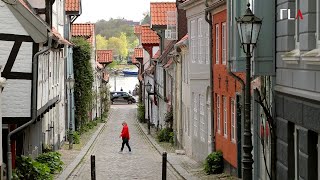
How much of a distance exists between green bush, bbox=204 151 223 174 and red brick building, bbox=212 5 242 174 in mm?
247

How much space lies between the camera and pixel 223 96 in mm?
22703

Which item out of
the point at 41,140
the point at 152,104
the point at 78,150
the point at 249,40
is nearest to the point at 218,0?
the point at 41,140

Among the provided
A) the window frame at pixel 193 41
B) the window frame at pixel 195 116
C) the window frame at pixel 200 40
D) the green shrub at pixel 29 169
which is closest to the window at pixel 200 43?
the window frame at pixel 200 40

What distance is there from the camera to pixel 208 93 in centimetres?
2612

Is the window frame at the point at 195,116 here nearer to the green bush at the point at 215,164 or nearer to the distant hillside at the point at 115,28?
the green bush at the point at 215,164

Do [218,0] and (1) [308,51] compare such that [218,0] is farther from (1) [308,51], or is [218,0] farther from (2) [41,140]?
(1) [308,51]

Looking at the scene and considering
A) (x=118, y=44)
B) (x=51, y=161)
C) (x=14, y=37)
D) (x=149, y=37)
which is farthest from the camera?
(x=118, y=44)

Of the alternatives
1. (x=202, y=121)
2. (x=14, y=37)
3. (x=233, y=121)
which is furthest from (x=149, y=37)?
(x=14, y=37)

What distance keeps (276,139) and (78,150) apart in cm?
2035

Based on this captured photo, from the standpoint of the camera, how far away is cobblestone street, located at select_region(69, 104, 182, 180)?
2472cm

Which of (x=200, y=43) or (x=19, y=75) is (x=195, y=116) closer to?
(x=200, y=43)

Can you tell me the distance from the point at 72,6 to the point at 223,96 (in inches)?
795

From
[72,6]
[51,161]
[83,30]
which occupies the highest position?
[72,6]

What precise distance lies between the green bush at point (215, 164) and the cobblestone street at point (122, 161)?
1.58 meters
